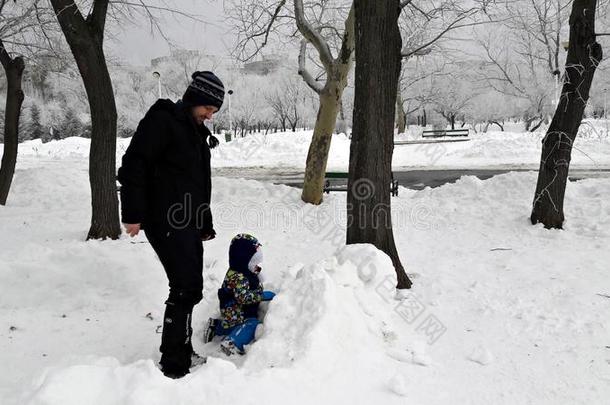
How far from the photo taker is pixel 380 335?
3455 mm

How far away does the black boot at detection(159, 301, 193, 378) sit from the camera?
2.94 metres

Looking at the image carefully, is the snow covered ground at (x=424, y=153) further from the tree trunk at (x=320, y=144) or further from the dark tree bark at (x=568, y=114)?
the dark tree bark at (x=568, y=114)

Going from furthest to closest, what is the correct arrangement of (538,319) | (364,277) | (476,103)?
(476,103) < (364,277) < (538,319)

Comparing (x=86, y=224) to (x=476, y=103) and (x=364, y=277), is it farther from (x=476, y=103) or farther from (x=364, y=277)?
(x=476, y=103)

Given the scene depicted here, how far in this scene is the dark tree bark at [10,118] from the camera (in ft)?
31.2

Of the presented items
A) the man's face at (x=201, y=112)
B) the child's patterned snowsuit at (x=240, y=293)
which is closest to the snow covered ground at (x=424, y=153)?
the child's patterned snowsuit at (x=240, y=293)

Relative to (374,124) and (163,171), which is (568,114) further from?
(163,171)

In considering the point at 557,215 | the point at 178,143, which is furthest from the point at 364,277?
the point at 557,215

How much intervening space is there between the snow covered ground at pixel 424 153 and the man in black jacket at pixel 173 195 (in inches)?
627

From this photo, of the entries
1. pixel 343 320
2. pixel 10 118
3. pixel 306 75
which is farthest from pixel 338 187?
pixel 343 320

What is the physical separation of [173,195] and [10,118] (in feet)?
28.7

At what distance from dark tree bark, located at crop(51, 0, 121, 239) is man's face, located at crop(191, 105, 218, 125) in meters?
3.57

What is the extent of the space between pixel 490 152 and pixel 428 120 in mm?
51770

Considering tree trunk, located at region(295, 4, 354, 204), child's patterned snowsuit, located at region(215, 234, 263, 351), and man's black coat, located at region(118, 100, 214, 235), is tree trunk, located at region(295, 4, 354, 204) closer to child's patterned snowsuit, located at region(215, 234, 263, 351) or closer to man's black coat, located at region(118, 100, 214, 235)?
child's patterned snowsuit, located at region(215, 234, 263, 351)
